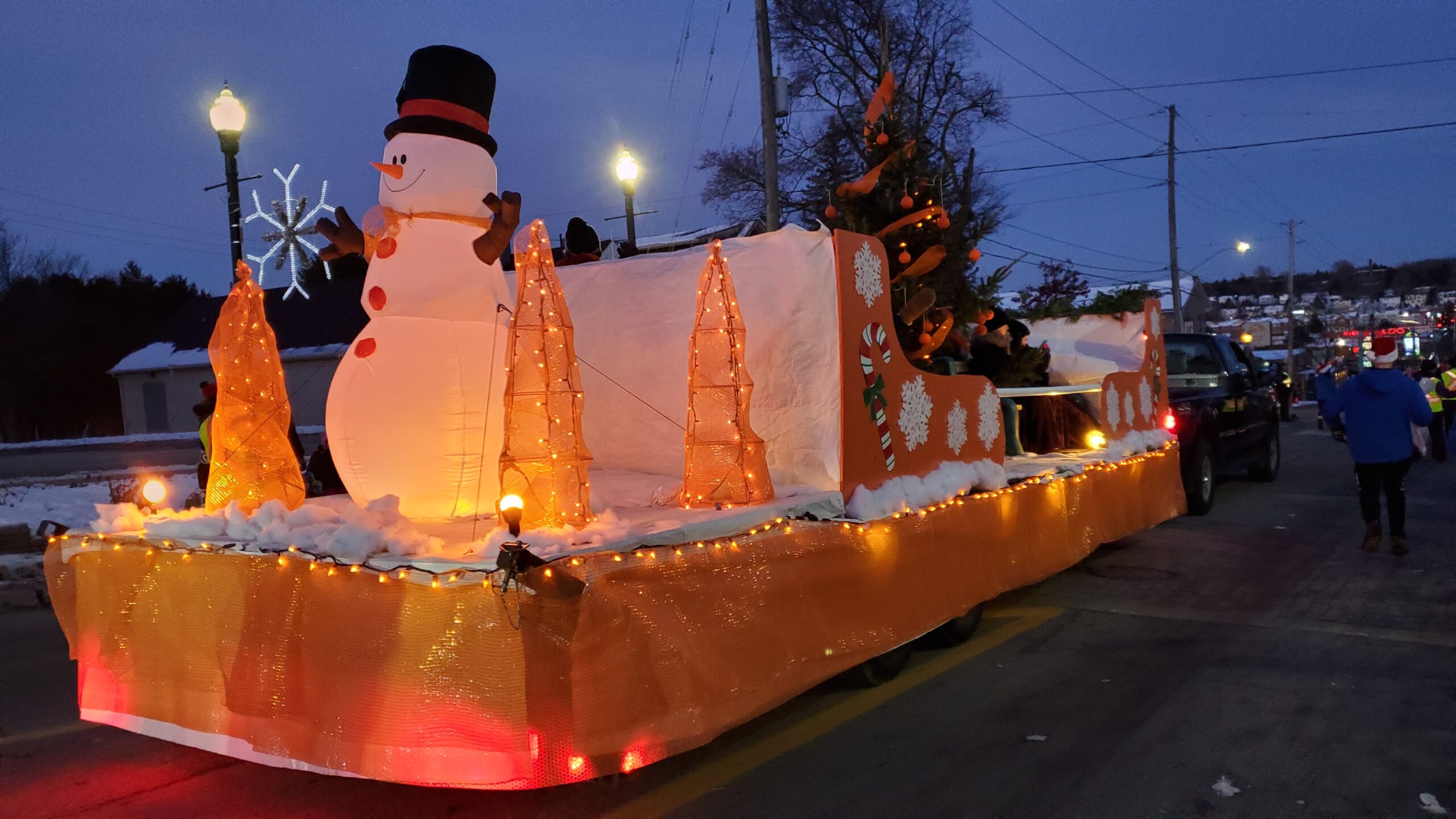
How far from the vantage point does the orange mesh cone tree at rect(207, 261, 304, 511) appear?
5016mm

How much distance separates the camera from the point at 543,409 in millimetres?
4266

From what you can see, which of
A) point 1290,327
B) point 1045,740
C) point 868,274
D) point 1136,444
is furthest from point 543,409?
point 1290,327

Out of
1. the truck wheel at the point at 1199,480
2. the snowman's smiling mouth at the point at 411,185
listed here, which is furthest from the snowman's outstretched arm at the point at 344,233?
the truck wheel at the point at 1199,480

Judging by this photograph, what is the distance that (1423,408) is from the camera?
801cm

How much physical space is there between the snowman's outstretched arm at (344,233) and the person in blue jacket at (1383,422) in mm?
7501

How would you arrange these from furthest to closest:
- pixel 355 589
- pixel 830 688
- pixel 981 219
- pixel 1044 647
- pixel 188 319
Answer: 1. pixel 188 319
2. pixel 981 219
3. pixel 1044 647
4. pixel 830 688
5. pixel 355 589

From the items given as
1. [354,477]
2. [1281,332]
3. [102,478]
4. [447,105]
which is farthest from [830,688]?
[1281,332]

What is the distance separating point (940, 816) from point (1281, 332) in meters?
73.3

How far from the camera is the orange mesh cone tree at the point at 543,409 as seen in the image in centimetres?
420

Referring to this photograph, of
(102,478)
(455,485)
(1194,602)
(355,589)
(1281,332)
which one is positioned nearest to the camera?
(355,589)

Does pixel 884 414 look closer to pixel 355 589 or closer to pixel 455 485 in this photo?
pixel 455 485

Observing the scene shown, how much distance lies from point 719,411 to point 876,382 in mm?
982

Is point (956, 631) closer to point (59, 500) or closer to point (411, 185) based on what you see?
point (411, 185)

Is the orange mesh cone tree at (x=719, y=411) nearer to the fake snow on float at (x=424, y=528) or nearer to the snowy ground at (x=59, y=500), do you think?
the fake snow on float at (x=424, y=528)
